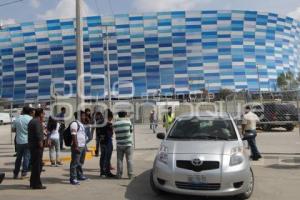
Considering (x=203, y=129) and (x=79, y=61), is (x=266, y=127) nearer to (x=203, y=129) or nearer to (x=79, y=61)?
(x=79, y=61)

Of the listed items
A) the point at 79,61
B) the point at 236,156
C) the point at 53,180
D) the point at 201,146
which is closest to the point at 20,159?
the point at 53,180

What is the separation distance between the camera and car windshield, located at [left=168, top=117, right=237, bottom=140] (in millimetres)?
9435

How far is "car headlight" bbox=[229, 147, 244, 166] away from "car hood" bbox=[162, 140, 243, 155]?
0.08 m

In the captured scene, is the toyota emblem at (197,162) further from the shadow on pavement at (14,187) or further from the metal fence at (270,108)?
the metal fence at (270,108)

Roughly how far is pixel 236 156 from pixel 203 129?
4.56 ft

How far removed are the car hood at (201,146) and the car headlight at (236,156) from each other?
8cm

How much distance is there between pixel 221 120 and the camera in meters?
10.1

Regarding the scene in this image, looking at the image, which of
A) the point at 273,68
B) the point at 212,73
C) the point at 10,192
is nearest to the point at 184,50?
the point at 212,73

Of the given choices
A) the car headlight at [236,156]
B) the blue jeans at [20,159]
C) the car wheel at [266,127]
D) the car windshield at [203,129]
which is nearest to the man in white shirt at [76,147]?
the blue jeans at [20,159]

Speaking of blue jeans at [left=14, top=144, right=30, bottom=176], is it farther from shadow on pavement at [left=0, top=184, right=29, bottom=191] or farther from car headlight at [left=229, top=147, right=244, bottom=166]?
car headlight at [left=229, top=147, right=244, bottom=166]

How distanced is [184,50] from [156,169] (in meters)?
81.2

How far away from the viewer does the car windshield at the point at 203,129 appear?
31.0 ft

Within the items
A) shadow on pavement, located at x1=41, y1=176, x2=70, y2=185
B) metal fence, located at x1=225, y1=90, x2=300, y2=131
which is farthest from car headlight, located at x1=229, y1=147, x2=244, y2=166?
metal fence, located at x1=225, y1=90, x2=300, y2=131

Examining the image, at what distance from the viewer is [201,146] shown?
341 inches
